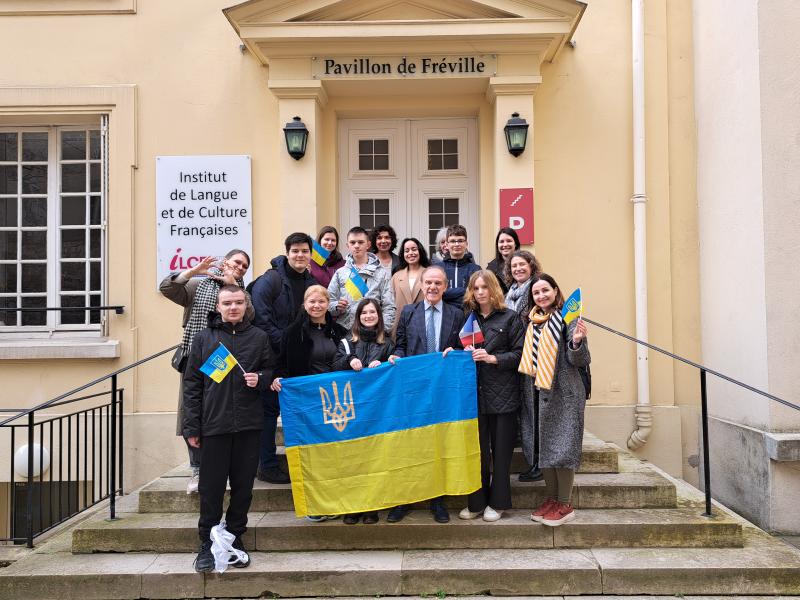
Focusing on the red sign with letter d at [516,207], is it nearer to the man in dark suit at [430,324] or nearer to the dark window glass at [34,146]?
the man in dark suit at [430,324]

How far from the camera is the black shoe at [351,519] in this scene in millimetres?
4914

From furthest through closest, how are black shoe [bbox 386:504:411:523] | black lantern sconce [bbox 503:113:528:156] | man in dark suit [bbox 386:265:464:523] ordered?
1. black lantern sconce [bbox 503:113:528:156]
2. man in dark suit [bbox 386:265:464:523]
3. black shoe [bbox 386:504:411:523]

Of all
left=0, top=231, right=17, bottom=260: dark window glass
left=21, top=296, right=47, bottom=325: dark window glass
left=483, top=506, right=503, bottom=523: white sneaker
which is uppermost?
left=0, top=231, right=17, bottom=260: dark window glass

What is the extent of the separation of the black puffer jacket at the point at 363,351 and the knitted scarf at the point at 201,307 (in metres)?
0.96

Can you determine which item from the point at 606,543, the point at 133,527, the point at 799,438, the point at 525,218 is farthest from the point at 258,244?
the point at 799,438

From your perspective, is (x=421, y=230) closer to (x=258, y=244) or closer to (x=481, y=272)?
(x=258, y=244)

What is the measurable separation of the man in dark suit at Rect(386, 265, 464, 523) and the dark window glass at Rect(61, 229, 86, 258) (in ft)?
14.5

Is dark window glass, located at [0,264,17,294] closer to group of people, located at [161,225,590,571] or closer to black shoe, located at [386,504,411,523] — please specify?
group of people, located at [161,225,590,571]

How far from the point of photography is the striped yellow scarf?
4.64 meters

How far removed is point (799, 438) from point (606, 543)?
2.14m

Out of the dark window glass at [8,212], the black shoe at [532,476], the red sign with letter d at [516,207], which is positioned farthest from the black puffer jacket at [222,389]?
the dark window glass at [8,212]

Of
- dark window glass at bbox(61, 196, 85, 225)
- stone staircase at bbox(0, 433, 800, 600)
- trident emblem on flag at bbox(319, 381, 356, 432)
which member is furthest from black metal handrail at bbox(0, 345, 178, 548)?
dark window glass at bbox(61, 196, 85, 225)

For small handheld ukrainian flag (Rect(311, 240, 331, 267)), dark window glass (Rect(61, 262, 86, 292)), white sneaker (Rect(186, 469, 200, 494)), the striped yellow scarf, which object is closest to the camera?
the striped yellow scarf

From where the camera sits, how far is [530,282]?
5.13 meters
